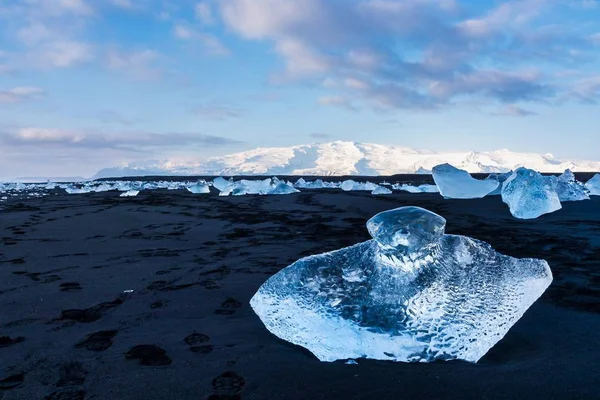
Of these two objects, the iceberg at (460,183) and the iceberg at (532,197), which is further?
the iceberg at (460,183)

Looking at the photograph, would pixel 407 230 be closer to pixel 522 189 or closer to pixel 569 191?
pixel 522 189

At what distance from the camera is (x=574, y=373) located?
1560mm

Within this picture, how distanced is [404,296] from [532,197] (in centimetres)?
565

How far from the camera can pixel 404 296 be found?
6.73 ft

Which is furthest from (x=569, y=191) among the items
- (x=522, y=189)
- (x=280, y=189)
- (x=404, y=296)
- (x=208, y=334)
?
(x=208, y=334)

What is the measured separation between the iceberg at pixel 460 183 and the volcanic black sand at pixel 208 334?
4.73 metres

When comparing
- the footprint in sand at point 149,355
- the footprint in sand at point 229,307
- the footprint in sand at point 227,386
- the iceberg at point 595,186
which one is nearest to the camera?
the footprint in sand at point 227,386

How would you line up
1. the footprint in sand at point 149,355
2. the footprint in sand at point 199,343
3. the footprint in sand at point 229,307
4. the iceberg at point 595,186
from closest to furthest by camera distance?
1. the footprint in sand at point 149,355
2. the footprint in sand at point 199,343
3. the footprint in sand at point 229,307
4. the iceberg at point 595,186

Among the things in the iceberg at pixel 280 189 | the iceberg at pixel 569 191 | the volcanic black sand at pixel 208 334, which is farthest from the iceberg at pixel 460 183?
the iceberg at pixel 280 189

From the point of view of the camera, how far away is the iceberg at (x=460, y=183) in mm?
9305

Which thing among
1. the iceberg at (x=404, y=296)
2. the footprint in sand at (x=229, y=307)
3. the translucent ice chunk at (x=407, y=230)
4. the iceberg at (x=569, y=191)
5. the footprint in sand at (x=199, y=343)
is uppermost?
the iceberg at (x=569, y=191)

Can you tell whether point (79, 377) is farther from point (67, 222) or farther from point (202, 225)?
point (67, 222)

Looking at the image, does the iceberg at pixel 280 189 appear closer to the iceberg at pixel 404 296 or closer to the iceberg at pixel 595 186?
the iceberg at pixel 595 186

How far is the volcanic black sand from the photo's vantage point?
1495 millimetres
